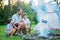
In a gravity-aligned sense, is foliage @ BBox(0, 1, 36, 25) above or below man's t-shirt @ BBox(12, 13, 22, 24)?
above

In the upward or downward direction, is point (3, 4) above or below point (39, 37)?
above

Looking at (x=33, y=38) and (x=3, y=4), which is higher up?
(x=3, y=4)

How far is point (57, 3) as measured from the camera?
686cm

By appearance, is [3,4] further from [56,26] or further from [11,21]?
[56,26]

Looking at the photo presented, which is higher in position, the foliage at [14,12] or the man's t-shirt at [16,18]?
the foliage at [14,12]

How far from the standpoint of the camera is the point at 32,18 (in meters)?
6.82

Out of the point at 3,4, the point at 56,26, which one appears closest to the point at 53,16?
the point at 56,26

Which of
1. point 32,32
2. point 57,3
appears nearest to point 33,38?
point 32,32

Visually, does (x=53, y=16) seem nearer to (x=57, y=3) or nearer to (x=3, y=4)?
(x=57, y=3)

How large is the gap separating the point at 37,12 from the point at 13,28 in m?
0.35

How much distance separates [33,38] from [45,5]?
43 cm

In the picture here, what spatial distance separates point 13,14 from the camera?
6836 millimetres

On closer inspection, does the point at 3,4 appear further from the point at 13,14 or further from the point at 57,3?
the point at 57,3

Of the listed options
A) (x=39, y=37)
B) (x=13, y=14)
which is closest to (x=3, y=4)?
(x=13, y=14)
